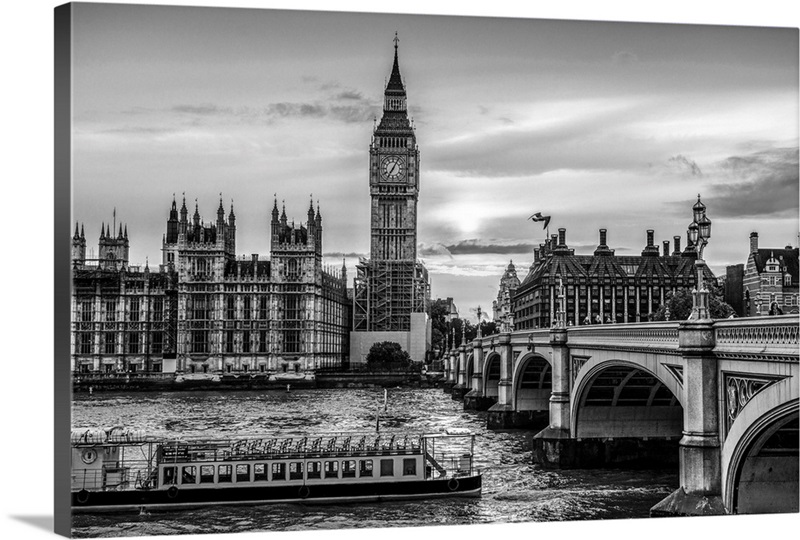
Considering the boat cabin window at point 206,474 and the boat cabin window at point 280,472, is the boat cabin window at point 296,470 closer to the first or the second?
the boat cabin window at point 280,472

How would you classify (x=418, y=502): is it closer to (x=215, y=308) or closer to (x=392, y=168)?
(x=392, y=168)

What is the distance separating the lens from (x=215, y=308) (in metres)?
89.6

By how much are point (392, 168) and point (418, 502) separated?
176 ft

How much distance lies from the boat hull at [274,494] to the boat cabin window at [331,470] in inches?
13.6

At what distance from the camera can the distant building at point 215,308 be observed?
85250 mm

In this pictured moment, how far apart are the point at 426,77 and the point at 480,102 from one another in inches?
41.3

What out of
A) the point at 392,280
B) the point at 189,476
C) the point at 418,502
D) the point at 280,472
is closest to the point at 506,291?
the point at 392,280

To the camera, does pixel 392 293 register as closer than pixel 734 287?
No

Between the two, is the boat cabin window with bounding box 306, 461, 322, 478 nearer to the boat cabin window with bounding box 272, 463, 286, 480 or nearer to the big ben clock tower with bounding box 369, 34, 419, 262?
the boat cabin window with bounding box 272, 463, 286, 480

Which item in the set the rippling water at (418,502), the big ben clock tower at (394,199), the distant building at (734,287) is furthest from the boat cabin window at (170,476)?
the big ben clock tower at (394,199)

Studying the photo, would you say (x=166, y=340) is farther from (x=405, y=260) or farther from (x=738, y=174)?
(x=738, y=174)

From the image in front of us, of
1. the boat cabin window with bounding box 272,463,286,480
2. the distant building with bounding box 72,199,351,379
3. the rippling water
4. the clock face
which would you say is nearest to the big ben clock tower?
the clock face

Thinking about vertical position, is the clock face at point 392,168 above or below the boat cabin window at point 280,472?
above

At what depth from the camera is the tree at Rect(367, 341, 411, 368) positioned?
266 feet
